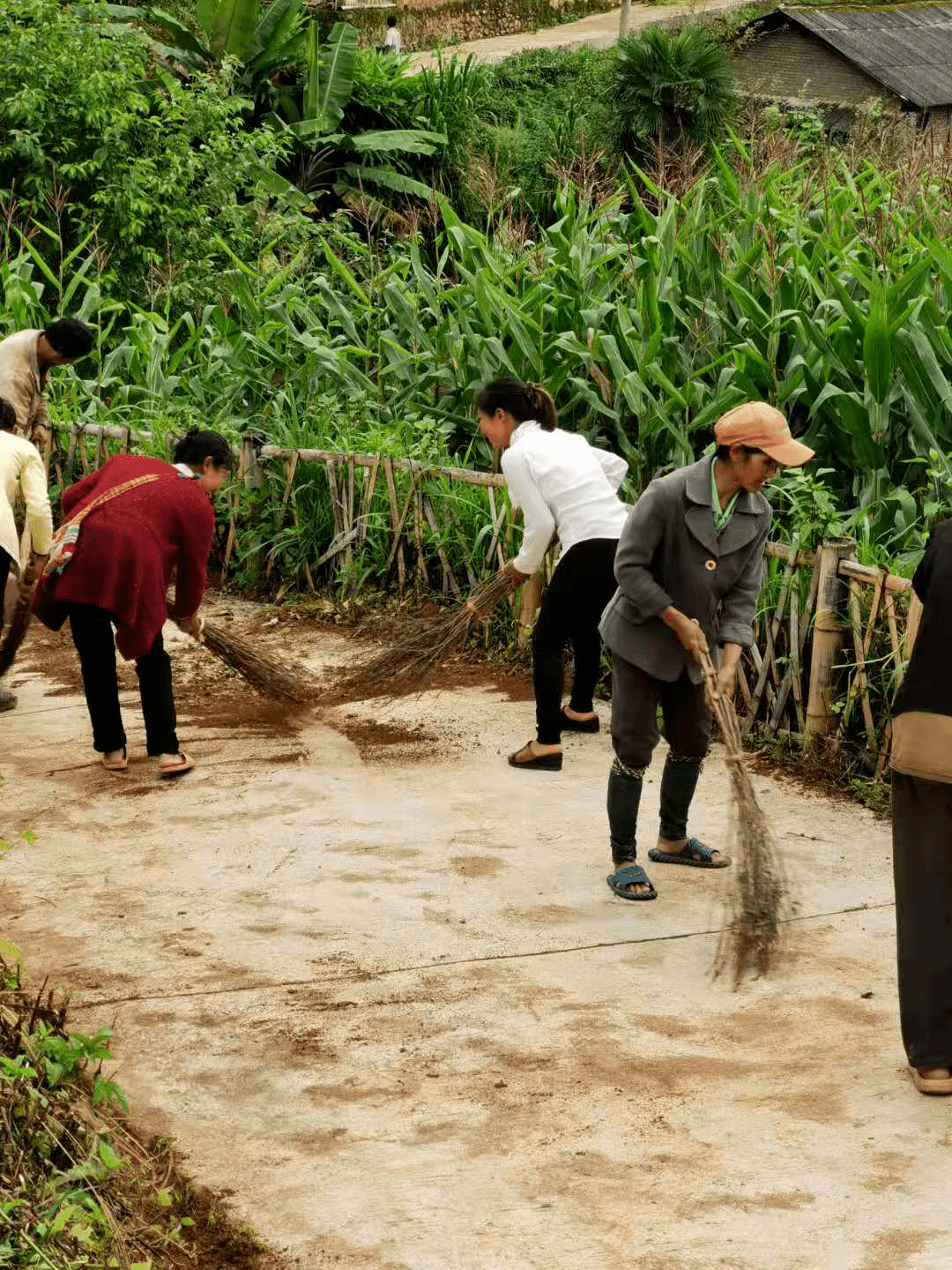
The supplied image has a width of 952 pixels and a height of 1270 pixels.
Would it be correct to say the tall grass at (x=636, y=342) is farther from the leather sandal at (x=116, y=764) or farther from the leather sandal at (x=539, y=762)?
the leather sandal at (x=116, y=764)

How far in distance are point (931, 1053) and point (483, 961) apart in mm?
1259

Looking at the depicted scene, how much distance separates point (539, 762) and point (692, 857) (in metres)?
0.98

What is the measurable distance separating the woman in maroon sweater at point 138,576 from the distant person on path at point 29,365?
3.65ft

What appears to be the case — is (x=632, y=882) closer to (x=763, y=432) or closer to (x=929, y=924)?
(x=929, y=924)

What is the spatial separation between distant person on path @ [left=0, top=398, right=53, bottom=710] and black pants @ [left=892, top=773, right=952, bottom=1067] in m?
3.44

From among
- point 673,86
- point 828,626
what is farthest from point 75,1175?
point 673,86

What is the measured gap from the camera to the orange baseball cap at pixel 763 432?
4359 mm

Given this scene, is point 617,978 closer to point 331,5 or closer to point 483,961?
point 483,961

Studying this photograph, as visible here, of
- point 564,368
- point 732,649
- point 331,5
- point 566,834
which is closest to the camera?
point 732,649

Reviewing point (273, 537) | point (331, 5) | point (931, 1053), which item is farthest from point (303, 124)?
→ point (931, 1053)

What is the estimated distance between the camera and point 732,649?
4.75 meters

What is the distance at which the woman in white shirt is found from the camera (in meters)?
5.68

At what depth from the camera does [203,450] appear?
561cm

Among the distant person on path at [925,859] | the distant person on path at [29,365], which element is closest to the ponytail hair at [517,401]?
the distant person on path at [29,365]
